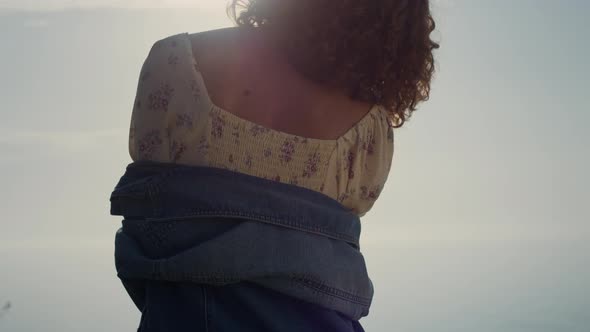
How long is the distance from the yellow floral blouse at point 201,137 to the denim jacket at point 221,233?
3 cm

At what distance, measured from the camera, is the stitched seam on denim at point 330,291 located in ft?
5.02

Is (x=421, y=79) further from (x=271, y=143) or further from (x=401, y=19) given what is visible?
(x=271, y=143)

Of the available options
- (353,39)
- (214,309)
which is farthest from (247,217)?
(353,39)

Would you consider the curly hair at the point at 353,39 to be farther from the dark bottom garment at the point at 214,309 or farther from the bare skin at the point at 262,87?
the dark bottom garment at the point at 214,309

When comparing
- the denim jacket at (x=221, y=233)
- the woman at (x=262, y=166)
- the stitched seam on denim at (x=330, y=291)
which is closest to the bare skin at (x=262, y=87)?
the woman at (x=262, y=166)

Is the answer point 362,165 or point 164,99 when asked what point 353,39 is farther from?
point 164,99

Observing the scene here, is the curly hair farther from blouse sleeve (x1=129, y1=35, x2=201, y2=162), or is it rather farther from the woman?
blouse sleeve (x1=129, y1=35, x2=201, y2=162)

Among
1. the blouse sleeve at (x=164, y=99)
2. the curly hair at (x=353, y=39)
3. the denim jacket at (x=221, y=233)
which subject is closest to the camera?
the denim jacket at (x=221, y=233)

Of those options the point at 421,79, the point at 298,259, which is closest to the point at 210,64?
the point at 298,259

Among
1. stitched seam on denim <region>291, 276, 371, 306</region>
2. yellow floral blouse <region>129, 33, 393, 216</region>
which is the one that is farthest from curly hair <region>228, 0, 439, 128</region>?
stitched seam on denim <region>291, 276, 371, 306</region>

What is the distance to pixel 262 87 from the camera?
63.4 inches

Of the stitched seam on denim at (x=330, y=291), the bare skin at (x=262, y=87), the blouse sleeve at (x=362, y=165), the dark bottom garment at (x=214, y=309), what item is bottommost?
the dark bottom garment at (x=214, y=309)

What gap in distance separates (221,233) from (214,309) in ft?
0.46

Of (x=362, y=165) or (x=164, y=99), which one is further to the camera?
(x=362, y=165)
